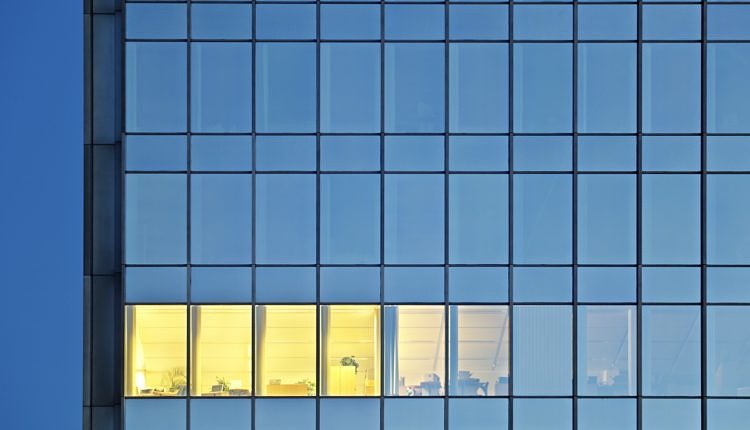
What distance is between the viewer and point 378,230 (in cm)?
1611

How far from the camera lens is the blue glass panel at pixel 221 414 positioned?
15945 mm

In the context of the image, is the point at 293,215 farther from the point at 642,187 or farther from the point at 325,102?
the point at 642,187

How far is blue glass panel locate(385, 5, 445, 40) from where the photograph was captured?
16.2 m

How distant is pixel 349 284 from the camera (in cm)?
1608

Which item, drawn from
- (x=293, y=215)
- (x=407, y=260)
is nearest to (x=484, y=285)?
(x=407, y=260)

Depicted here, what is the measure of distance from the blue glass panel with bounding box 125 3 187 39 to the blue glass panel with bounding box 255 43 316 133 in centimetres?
194

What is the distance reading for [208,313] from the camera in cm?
1612

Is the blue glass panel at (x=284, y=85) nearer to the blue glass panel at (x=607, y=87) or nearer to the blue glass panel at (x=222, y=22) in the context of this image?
the blue glass panel at (x=222, y=22)

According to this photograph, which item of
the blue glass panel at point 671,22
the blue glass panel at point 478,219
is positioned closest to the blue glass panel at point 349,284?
the blue glass panel at point 478,219

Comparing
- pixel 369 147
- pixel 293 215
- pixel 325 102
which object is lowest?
pixel 293 215

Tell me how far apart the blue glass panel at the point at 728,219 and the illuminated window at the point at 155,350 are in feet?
41.3

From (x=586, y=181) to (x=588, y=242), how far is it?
1.44m

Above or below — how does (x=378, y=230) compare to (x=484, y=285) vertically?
above

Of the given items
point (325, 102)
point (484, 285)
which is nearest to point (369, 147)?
point (325, 102)
